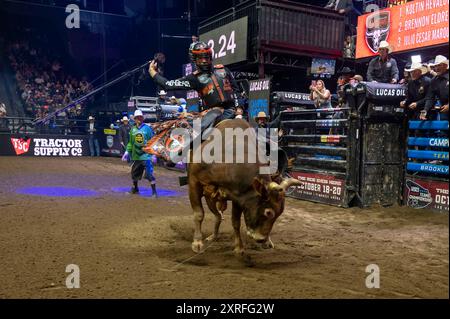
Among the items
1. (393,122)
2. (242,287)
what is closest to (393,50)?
(393,122)

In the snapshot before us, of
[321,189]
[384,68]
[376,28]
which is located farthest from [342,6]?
[321,189]

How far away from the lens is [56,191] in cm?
996

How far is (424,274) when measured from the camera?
4121 mm

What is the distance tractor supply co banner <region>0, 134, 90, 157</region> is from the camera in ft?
67.9

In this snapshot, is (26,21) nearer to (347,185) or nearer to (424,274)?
(347,185)

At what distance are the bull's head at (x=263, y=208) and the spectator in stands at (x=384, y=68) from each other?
5.87 m

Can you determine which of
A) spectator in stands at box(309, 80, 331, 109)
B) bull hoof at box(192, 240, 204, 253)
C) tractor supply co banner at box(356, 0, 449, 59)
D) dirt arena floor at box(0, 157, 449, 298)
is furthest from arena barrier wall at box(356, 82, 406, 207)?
bull hoof at box(192, 240, 204, 253)

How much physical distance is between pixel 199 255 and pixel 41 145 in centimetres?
1904

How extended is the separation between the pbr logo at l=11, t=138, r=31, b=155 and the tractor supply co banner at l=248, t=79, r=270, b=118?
13.5 m

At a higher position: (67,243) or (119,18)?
(119,18)

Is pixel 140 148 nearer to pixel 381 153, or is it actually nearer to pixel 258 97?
pixel 258 97

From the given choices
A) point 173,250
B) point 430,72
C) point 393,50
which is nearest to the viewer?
point 173,250

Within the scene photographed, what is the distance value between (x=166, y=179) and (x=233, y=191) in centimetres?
964

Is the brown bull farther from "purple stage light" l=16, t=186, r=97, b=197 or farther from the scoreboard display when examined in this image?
the scoreboard display
